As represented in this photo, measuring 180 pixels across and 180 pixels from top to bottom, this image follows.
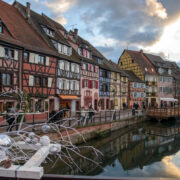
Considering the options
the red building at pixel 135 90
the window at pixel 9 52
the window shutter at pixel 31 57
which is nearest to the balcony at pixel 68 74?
the window shutter at pixel 31 57

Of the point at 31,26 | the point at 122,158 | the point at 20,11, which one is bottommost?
the point at 122,158

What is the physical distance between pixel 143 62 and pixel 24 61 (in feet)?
113

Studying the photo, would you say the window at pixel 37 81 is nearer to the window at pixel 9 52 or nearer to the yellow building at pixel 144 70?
the window at pixel 9 52

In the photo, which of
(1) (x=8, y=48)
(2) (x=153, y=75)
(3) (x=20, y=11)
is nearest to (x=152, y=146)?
(1) (x=8, y=48)

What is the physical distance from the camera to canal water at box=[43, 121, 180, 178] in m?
10.5

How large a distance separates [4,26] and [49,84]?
711cm

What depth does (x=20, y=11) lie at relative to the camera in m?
23.0

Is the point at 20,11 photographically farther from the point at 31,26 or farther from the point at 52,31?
the point at 52,31

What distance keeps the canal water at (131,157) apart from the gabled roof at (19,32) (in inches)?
421

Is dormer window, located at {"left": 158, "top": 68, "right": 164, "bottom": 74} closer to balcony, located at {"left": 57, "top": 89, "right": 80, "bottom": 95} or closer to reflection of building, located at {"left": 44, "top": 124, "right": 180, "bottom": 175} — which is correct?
balcony, located at {"left": 57, "top": 89, "right": 80, "bottom": 95}

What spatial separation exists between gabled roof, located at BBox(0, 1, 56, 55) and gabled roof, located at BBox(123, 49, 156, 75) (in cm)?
2760

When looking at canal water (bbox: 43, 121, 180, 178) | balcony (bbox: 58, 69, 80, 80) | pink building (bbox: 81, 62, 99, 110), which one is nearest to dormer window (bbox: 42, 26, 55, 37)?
balcony (bbox: 58, 69, 80, 80)

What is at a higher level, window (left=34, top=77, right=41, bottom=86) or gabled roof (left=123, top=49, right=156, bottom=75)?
gabled roof (left=123, top=49, right=156, bottom=75)

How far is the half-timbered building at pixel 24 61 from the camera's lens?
1619 centimetres
